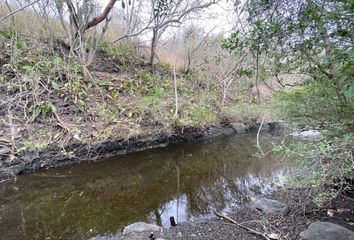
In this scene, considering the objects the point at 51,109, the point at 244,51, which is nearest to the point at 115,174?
the point at 51,109

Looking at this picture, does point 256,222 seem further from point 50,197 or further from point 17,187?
point 17,187

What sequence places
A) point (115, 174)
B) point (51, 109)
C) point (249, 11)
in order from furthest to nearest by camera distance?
point (51, 109), point (115, 174), point (249, 11)

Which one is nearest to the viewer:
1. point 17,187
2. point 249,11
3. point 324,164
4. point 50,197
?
point 249,11

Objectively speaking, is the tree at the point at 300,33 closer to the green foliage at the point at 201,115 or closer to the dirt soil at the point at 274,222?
the dirt soil at the point at 274,222

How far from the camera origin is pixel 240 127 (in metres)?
10.5

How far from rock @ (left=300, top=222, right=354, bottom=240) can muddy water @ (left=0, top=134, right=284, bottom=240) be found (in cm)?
142

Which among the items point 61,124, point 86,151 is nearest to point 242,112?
point 86,151

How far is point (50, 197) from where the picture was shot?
4.65m

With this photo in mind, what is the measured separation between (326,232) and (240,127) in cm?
776

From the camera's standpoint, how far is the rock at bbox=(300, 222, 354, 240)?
9.25 ft

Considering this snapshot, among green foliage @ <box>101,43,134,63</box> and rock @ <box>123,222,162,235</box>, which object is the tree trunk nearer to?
green foliage @ <box>101,43,134,63</box>

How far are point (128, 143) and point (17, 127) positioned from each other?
2602 millimetres

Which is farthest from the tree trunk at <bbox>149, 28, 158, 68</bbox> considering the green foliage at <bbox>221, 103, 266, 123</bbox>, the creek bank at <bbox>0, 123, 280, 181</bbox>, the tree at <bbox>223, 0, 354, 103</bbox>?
the tree at <bbox>223, 0, 354, 103</bbox>

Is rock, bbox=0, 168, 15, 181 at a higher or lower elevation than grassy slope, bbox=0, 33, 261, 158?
lower
